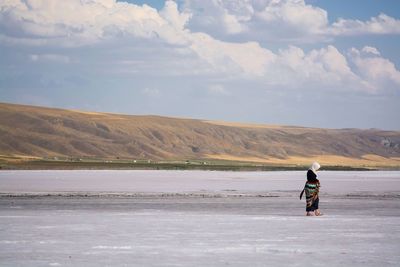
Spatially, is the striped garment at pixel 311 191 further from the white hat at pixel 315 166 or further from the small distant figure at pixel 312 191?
the white hat at pixel 315 166

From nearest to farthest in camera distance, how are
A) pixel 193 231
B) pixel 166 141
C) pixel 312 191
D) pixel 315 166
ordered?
pixel 193 231
pixel 312 191
pixel 315 166
pixel 166 141

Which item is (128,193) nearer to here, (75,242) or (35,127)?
(75,242)

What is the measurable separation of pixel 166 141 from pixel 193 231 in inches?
5234

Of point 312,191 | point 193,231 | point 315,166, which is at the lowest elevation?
point 193,231

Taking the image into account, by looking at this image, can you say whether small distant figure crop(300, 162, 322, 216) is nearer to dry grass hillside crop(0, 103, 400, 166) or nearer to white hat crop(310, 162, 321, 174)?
white hat crop(310, 162, 321, 174)

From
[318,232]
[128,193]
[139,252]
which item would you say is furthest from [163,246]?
[128,193]

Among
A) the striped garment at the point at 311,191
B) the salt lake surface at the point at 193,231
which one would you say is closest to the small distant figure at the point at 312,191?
the striped garment at the point at 311,191

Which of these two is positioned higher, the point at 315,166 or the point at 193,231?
the point at 315,166

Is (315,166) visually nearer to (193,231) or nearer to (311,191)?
(311,191)

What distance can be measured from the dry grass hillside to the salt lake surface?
282ft

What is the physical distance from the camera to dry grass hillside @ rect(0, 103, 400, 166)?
12435 centimetres

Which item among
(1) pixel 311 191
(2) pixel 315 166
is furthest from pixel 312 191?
(2) pixel 315 166

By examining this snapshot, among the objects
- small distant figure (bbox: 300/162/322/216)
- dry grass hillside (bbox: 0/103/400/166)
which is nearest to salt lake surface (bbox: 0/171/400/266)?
small distant figure (bbox: 300/162/322/216)

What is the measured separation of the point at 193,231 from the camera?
17.5 m
